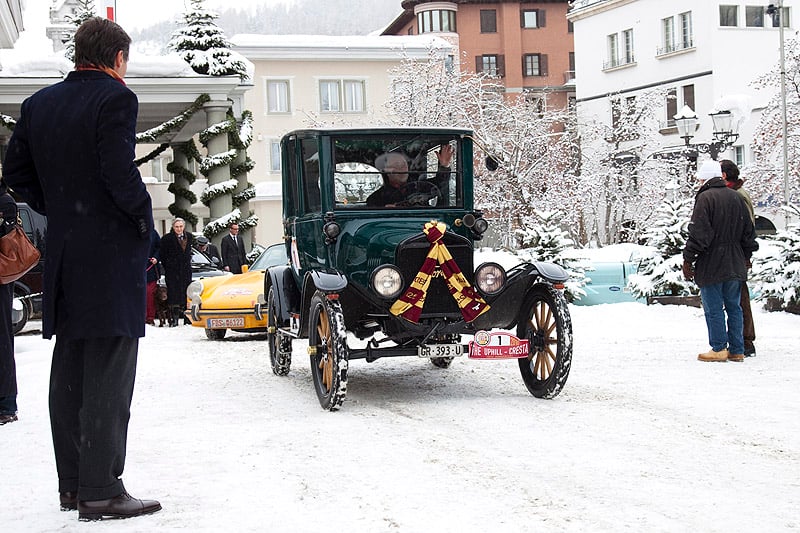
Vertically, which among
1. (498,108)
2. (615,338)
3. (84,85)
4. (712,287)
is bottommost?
(615,338)

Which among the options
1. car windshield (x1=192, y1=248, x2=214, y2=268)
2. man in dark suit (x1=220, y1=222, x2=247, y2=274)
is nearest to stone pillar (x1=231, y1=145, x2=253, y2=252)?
car windshield (x1=192, y1=248, x2=214, y2=268)

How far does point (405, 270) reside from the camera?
28.1 feet

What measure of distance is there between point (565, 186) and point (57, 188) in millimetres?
39039

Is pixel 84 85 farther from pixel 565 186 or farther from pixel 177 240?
pixel 565 186

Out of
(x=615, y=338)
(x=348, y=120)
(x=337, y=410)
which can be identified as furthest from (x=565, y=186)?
(x=337, y=410)

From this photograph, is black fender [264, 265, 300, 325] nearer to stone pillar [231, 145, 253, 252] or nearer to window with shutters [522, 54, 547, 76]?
stone pillar [231, 145, 253, 252]

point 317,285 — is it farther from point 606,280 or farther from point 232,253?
point 232,253

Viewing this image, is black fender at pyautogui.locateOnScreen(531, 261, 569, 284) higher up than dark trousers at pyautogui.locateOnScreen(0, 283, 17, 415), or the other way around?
black fender at pyautogui.locateOnScreen(531, 261, 569, 284)

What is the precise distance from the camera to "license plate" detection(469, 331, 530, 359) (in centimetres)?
844

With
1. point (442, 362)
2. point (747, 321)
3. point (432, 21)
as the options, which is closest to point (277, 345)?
point (442, 362)

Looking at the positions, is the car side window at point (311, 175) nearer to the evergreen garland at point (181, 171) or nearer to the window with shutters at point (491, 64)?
the evergreen garland at point (181, 171)

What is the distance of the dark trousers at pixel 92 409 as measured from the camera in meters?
4.93

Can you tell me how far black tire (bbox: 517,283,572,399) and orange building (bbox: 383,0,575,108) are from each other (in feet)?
217

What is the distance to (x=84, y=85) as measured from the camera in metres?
4.98
